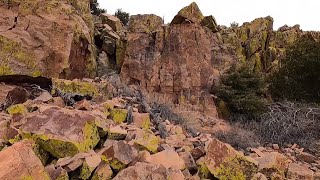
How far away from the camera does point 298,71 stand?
12758 mm

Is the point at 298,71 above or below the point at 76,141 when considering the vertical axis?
above

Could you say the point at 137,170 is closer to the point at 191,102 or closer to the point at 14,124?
the point at 14,124

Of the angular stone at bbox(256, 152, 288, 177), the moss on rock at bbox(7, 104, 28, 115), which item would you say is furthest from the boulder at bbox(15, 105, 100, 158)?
the angular stone at bbox(256, 152, 288, 177)

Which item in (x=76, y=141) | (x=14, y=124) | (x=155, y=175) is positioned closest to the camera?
(x=155, y=175)

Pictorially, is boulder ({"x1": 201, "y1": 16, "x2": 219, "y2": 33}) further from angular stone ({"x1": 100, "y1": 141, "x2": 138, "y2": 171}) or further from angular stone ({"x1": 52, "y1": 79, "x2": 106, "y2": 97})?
angular stone ({"x1": 100, "y1": 141, "x2": 138, "y2": 171})

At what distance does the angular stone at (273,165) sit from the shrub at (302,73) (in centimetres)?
884

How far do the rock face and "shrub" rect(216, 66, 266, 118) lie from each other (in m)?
5.98

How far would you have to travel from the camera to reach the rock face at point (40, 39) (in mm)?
6852

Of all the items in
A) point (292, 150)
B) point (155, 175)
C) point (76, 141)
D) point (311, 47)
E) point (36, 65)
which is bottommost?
point (292, 150)

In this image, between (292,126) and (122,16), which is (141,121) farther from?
(122,16)

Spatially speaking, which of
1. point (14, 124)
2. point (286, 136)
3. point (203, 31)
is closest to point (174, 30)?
point (203, 31)

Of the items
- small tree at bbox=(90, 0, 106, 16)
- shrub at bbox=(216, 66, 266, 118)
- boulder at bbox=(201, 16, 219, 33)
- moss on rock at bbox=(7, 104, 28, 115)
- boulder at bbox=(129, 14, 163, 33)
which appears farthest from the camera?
small tree at bbox=(90, 0, 106, 16)

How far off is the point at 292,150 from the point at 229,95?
15.6 ft

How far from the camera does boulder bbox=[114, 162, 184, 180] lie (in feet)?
10.1
